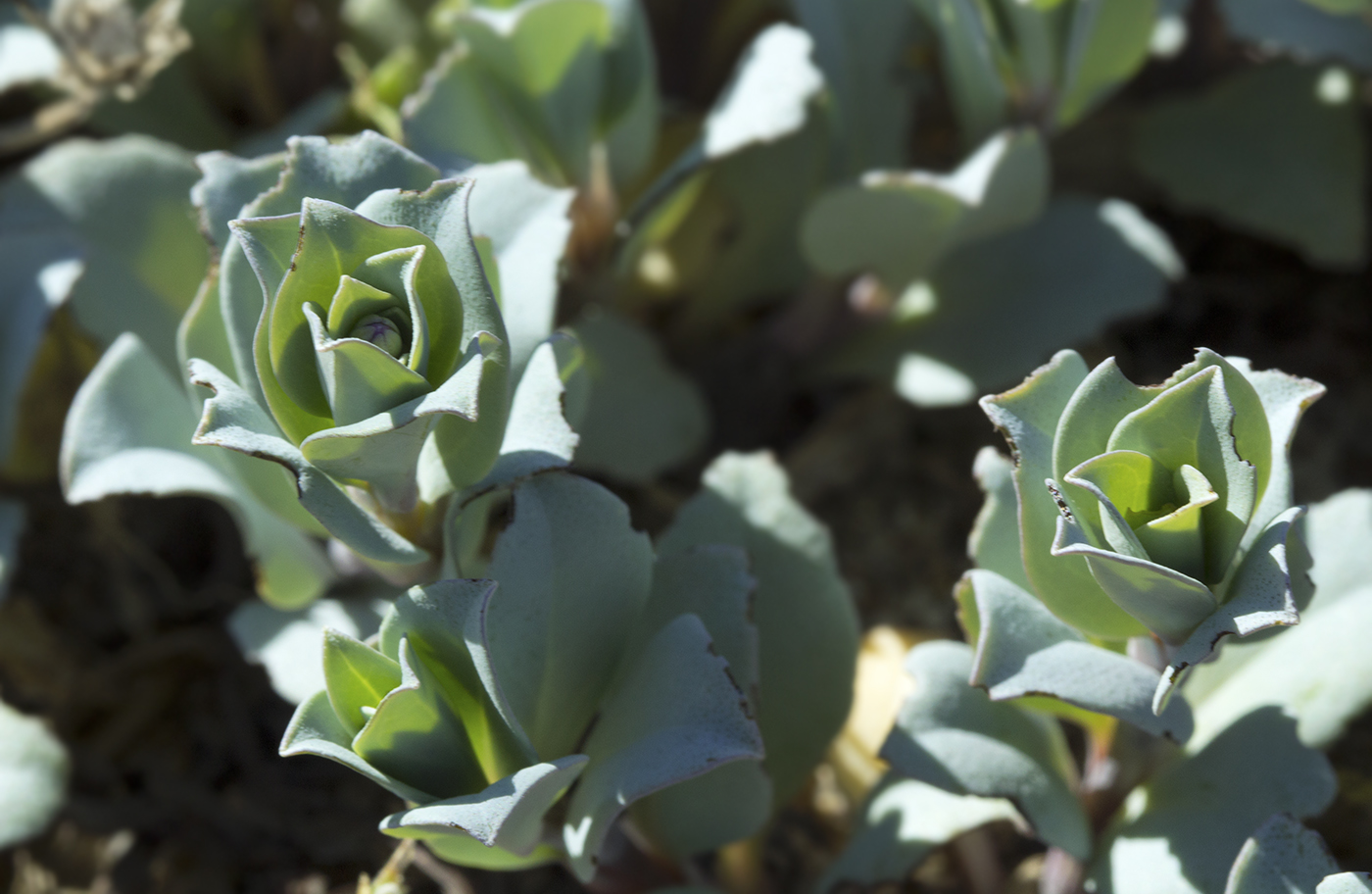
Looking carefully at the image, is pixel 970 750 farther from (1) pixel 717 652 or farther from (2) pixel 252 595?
(2) pixel 252 595

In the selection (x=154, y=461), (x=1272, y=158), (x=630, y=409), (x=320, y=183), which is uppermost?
(x=320, y=183)

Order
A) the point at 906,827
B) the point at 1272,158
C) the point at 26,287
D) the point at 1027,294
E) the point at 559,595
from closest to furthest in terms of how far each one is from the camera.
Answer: the point at 559,595 → the point at 906,827 → the point at 26,287 → the point at 1027,294 → the point at 1272,158

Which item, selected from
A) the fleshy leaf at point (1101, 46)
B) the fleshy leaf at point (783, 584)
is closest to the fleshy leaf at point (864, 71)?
the fleshy leaf at point (1101, 46)

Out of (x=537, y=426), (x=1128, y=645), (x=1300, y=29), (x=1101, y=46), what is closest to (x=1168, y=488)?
(x=1128, y=645)

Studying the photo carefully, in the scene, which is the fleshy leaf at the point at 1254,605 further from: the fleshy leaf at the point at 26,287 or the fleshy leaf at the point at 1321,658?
the fleshy leaf at the point at 26,287

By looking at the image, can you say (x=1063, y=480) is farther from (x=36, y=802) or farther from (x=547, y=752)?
(x=36, y=802)
